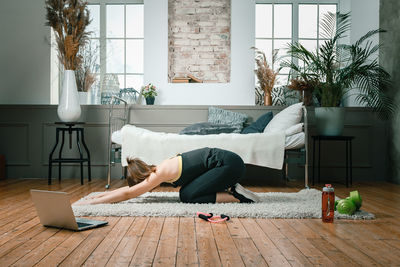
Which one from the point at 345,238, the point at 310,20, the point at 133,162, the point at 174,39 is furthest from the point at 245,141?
the point at 310,20

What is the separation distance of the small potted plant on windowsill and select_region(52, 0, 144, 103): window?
2.78 ft

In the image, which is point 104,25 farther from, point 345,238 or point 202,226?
point 345,238

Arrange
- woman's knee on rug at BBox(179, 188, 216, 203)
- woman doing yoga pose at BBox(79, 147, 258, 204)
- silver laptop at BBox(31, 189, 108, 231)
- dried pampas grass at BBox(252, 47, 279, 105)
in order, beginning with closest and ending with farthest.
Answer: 1. silver laptop at BBox(31, 189, 108, 231)
2. woman doing yoga pose at BBox(79, 147, 258, 204)
3. woman's knee on rug at BBox(179, 188, 216, 203)
4. dried pampas grass at BBox(252, 47, 279, 105)

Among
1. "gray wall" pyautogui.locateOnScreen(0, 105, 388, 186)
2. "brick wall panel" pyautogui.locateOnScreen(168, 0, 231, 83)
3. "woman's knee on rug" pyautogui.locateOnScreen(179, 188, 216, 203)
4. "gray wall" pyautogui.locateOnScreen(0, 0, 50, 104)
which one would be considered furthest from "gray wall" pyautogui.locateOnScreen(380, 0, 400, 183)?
"gray wall" pyautogui.locateOnScreen(0, 0, 50, 104)

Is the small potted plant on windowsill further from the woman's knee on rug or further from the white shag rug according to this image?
Result: the woman's knee on rug

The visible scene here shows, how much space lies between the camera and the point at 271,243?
1.92 m

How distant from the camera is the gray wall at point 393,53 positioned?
446cm

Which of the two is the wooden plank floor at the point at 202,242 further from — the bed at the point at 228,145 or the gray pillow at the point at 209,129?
the gray pillow at the point at 209,129

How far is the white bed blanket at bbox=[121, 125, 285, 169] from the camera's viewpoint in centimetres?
389

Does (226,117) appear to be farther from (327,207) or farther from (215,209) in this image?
(327,207)

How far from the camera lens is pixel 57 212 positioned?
6.97 feet

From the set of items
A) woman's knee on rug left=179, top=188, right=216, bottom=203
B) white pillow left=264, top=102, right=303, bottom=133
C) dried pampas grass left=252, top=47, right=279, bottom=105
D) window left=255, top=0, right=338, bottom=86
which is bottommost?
woman's knee on rug left=179, top=188, right=216, bottom=203

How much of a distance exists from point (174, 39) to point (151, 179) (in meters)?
3.60

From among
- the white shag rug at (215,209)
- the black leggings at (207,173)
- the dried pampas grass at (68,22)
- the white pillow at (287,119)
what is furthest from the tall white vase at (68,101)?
the white pillow at (287,119)
